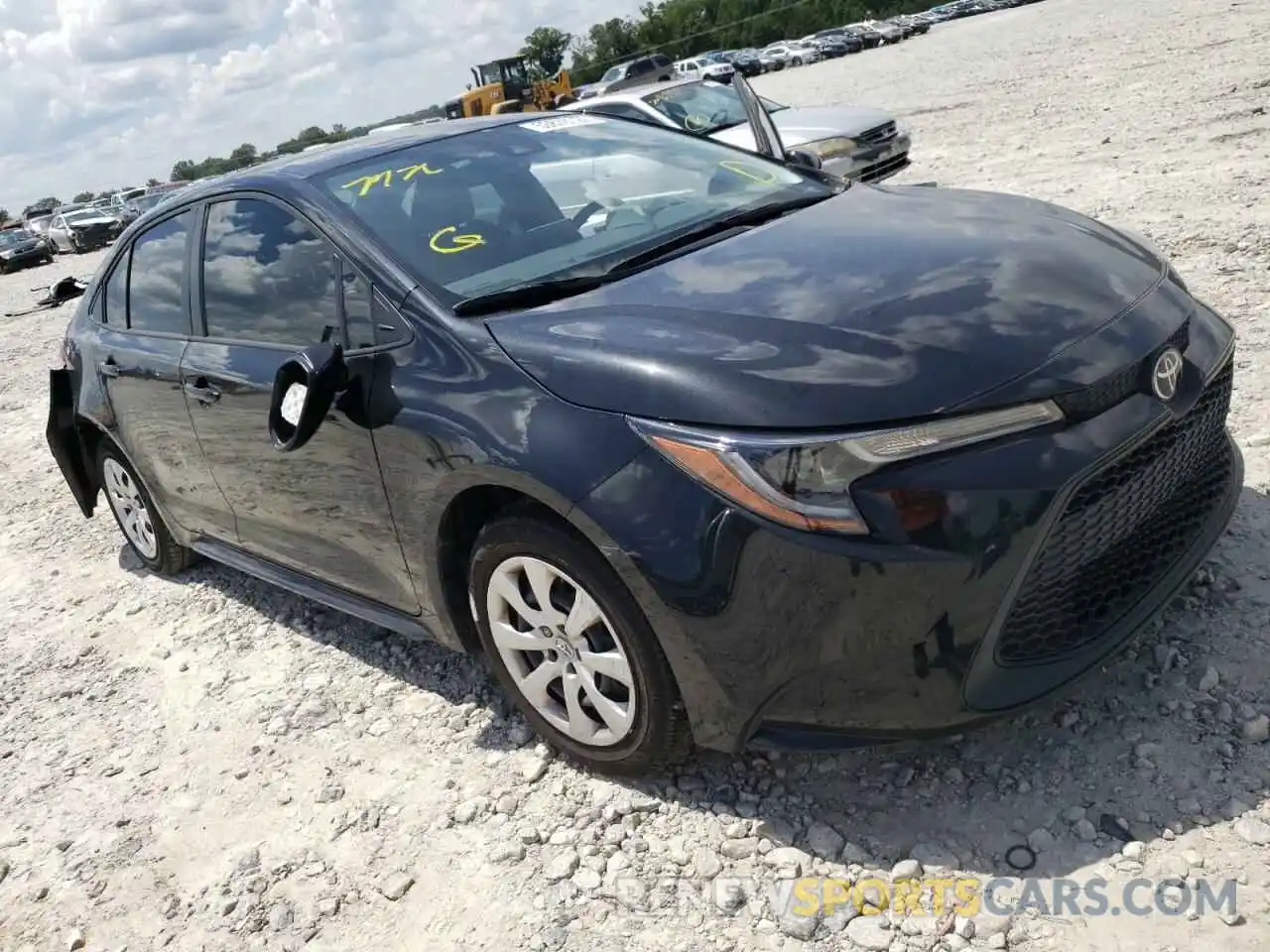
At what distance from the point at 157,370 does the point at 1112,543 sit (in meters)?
3.40

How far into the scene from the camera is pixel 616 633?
2.55 m

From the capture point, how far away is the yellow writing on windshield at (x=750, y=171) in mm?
3750

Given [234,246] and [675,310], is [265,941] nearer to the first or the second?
[675,310]

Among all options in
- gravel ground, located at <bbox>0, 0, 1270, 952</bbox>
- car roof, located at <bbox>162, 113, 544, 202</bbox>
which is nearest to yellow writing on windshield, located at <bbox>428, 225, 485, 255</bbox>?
car roof, located at <bbox>162, 113, 544, 202</bbox>

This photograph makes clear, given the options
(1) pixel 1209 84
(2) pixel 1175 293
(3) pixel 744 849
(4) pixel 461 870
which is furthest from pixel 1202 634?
(1) pixel 1209 84

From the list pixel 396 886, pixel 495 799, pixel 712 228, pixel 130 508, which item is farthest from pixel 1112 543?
pixel 130 508

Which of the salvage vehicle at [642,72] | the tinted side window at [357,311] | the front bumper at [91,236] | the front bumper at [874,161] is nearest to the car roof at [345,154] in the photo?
the tinted side window at [357,311]

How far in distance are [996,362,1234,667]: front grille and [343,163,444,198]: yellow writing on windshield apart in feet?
7.37

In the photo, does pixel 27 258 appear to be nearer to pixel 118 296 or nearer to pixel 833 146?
pixel 833 146

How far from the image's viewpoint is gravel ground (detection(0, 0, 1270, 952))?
2355 millimetres

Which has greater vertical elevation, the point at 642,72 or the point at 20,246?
the point at 642,72

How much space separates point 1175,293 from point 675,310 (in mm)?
1292

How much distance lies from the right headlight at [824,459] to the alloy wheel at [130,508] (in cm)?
362

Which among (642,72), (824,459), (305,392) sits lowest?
(824,459)
